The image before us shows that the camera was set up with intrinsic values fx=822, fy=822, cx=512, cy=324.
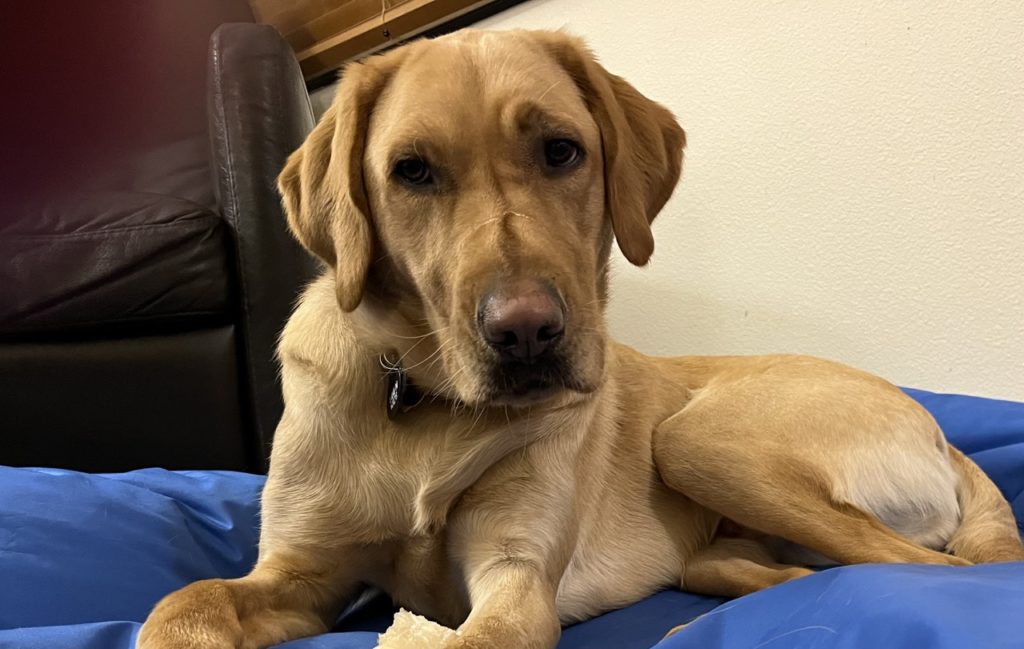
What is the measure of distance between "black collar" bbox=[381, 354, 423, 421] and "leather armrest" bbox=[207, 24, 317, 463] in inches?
42.5

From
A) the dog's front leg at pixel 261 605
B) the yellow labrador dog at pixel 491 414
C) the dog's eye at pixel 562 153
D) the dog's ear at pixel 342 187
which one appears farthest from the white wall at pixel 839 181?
the dog's front leg at pixel 261 605

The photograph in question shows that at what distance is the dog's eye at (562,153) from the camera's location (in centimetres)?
139

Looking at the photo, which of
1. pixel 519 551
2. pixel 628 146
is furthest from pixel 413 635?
pixel 628 146

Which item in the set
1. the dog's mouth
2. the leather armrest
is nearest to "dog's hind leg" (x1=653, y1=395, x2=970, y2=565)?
the dog's mouth

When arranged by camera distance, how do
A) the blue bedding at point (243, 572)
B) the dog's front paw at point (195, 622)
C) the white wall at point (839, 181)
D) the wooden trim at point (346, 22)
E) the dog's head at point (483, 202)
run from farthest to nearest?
1. the wooden trim at point (346, 22)
2. the white wall at point (839, 181)
3. the dog's head at point (483, 202)
4. the dog's front paw at point (195, 622)
5. the blue bedding at point (243, 572)

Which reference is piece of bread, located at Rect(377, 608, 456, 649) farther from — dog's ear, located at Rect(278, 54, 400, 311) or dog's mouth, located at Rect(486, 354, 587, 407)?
dog's ear, located at Rect(278, 54, 400, 311)

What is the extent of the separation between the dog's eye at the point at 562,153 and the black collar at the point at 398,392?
1.42ft

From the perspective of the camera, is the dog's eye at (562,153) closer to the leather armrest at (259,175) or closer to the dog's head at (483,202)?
the dog's head at (483,202)

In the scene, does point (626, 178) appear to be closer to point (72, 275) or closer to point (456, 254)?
point (456, 254)

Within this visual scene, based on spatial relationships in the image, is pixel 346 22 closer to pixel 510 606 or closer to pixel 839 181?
pixel 839 181

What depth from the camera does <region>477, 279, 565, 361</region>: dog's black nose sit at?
113 centimetres

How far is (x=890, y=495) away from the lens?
1654 millimetres

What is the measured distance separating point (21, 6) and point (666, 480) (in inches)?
138

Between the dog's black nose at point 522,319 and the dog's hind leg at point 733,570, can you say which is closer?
the dog's black nose at point 522,319
